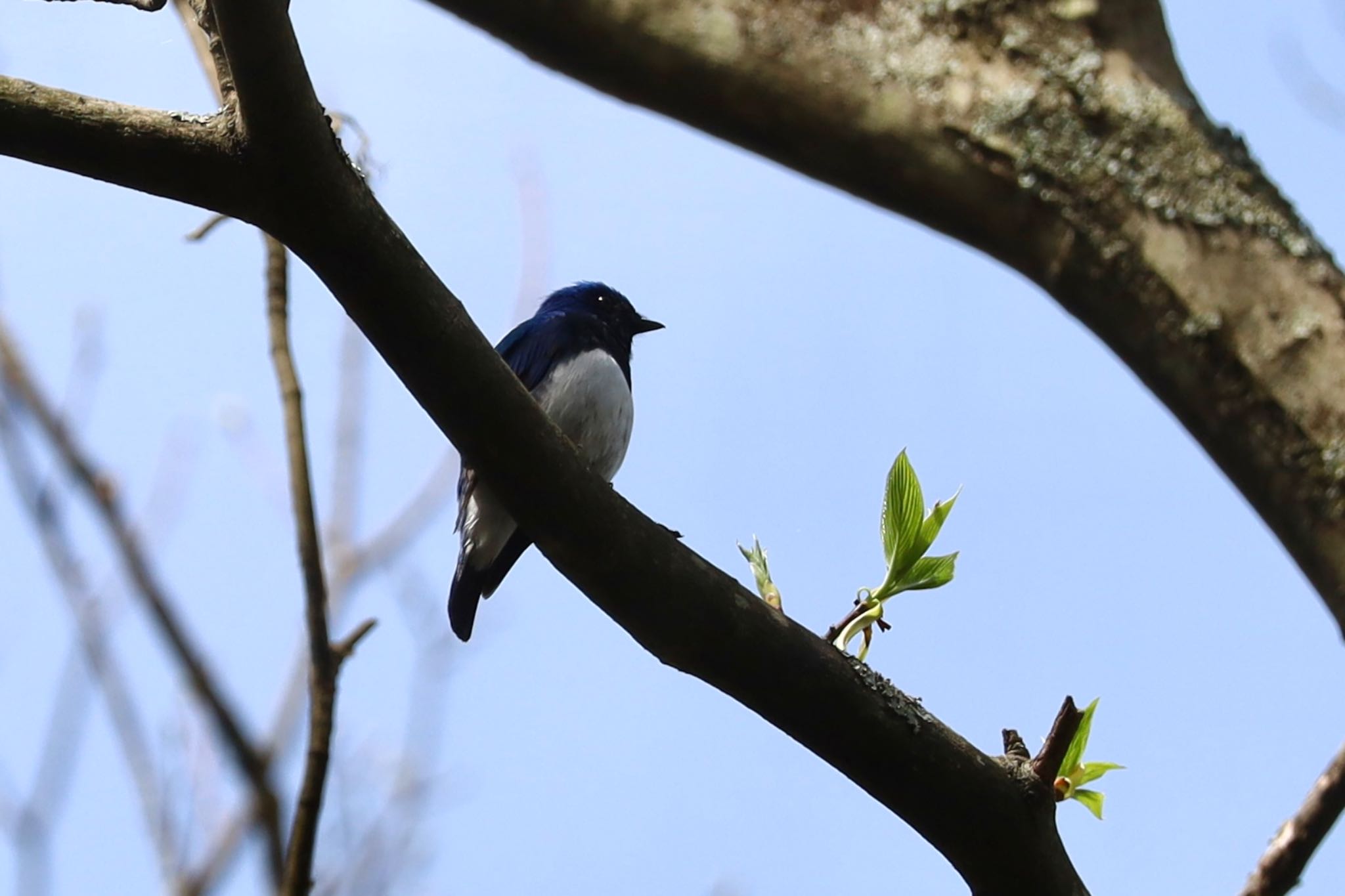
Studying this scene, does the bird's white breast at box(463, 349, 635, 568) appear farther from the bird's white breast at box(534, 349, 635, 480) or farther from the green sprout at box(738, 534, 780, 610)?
the green sprout at box(738, 534, 780, 610)

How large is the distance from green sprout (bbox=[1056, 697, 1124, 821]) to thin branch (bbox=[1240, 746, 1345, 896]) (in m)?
1.15

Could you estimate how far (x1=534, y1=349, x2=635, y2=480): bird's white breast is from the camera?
4852 millimetres

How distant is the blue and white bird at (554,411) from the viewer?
15.0 ft

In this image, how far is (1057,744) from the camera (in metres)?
2.32

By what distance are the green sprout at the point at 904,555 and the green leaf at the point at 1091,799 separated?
0.54m

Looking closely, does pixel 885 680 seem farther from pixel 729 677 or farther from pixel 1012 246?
pixel 1012 246

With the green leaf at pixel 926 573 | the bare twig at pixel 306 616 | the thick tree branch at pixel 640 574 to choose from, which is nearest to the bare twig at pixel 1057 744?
the thick tree branch at pixel 640 574

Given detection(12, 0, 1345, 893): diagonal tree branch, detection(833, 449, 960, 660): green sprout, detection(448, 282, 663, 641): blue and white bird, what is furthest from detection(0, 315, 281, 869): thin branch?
detection(448, 282, 663, 641): blue and white bird

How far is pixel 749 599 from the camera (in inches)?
92.5

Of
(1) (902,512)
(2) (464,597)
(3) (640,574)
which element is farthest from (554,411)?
(3) (640,574)

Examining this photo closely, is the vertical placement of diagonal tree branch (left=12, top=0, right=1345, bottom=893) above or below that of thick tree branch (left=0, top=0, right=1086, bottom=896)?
above

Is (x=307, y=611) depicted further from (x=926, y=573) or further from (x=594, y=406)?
(x=594, y=406)

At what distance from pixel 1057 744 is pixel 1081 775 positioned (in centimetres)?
44

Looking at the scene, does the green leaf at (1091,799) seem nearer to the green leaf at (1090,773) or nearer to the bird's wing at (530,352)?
the green leaf at (1090,773)
